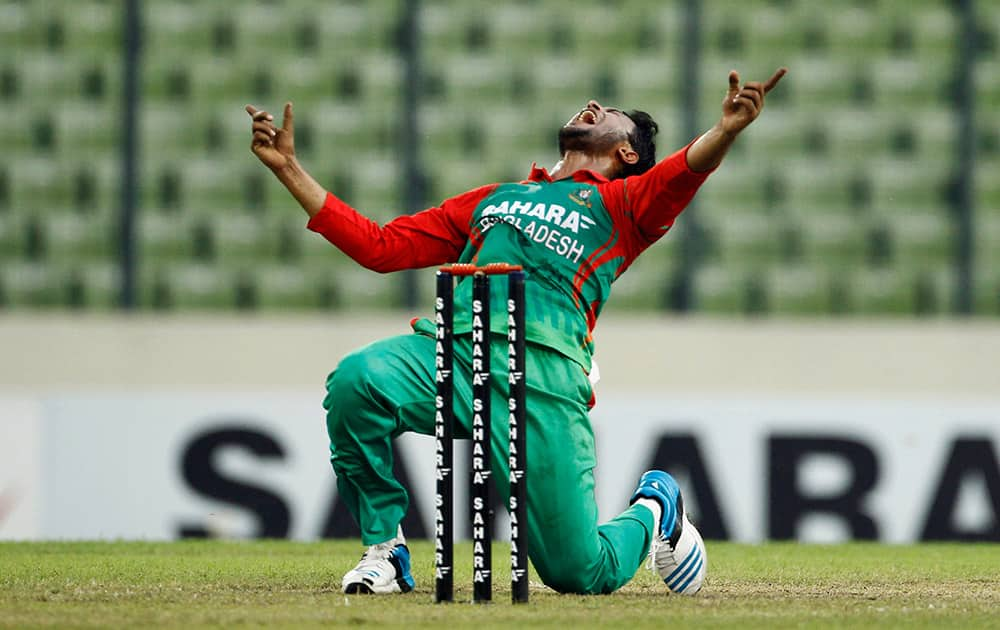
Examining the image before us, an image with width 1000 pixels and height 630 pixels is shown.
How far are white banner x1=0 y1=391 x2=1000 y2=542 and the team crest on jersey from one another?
11.8ft

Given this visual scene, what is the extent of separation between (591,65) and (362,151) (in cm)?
152

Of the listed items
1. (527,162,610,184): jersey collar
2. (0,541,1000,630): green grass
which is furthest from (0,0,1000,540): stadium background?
(527,162,610,184): jersey collar

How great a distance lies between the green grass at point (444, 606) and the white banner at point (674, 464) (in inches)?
72.7

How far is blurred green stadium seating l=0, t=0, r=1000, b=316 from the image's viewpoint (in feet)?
32.6

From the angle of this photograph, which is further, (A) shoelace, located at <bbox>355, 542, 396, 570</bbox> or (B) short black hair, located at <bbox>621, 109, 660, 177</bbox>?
(B) short black hair, located at <bbox>621, 109, 660, 177</bbox>

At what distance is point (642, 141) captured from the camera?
4934mm

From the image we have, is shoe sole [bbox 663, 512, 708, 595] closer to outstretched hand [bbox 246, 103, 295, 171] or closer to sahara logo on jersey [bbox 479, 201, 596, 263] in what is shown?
sahara logo on jersey [bbox 479, 201, 596, 263]

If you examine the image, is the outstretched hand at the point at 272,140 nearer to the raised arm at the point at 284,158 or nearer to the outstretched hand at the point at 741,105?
the raised arm at the point at 284,158

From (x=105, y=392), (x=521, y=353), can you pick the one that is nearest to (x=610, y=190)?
(x=521, y=353)

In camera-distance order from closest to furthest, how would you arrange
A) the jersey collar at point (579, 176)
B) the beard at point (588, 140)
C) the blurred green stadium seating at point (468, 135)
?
1. the jersey collar at point (579, 176)
2. the beard at point (588, 140)
3. the blurred green stadium seating at point (468, 135)

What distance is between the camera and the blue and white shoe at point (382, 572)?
4453mm

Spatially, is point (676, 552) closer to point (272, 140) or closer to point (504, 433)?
point (504, 433)

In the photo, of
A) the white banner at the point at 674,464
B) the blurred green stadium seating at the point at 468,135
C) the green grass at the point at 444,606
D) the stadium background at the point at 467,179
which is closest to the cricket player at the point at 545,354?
the green grass at the point at 444,606

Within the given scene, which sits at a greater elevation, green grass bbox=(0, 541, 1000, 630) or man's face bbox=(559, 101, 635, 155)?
man's face bbox=(559, 101, 635, 155)
